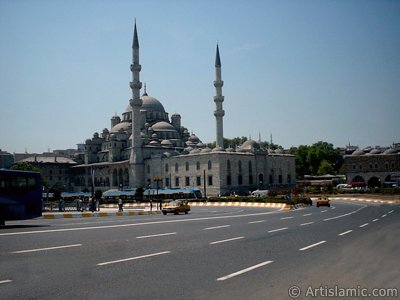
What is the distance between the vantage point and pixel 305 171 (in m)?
111

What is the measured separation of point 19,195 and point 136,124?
52209 millimetres

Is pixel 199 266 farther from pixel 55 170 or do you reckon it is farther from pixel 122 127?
pixel 55 170

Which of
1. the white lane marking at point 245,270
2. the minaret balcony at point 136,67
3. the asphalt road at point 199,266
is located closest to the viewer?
the asphalt road at point 199,266

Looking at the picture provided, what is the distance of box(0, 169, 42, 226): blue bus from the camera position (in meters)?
19.7

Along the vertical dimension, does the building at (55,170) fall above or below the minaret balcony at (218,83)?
below

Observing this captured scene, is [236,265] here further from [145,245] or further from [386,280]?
[145,245]

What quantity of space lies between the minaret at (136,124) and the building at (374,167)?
4130 centimetres

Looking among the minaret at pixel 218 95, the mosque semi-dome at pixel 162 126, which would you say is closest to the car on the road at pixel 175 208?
the minaret at pixel 218 95

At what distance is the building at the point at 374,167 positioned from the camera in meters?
83.3

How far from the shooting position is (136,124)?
237ft

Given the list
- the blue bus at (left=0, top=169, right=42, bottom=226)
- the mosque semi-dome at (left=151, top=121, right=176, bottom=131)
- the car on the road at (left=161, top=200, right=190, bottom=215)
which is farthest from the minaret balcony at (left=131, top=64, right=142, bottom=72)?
the blue bus at (left=0, top=169, right=42, bottom=226)

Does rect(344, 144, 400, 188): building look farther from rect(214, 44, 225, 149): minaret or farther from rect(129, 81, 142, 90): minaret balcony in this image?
rect(129, 81, 142, 90): minaret balcony

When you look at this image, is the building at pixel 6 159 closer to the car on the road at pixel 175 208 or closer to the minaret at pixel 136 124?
the minaret at pixel 136 124

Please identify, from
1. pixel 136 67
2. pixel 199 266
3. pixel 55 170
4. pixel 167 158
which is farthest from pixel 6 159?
pixel 199 266
